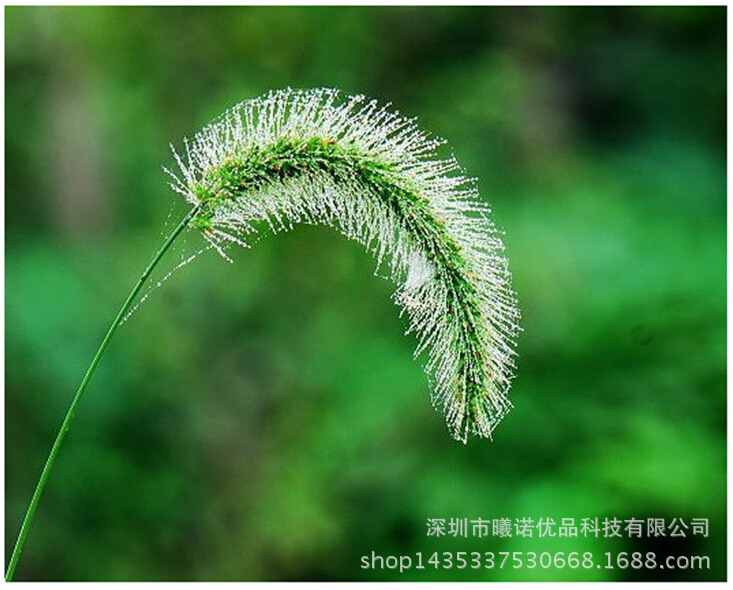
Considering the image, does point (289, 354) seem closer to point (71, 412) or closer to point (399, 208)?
point (399, 208)

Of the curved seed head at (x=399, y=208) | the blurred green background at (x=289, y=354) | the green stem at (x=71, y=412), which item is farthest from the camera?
the blurred green background at (x=289, y=354)

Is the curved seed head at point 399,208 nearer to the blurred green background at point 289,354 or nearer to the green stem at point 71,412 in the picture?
the green stem at point 71,412

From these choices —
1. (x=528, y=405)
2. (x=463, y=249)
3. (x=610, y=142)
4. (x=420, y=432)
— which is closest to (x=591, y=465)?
(x=528, y=405)

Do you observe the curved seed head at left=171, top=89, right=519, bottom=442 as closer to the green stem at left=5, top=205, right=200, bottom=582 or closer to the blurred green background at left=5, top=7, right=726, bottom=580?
the green stem at left=5, top=205, right=200, bottom=582

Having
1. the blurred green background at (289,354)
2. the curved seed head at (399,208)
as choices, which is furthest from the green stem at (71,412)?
the blurred green background at (289,354)

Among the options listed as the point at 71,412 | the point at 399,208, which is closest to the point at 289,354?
the point at 399,208

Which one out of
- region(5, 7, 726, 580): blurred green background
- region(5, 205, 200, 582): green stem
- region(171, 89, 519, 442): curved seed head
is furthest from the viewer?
region(5, 7, 726, 580): blurred green background

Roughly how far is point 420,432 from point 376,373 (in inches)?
16.1

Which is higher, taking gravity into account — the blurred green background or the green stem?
the blurred green background

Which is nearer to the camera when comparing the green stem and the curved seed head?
the green stem

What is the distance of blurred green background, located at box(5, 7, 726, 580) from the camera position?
5867 mm

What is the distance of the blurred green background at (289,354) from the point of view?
587cm

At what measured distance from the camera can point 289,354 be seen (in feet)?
20.3

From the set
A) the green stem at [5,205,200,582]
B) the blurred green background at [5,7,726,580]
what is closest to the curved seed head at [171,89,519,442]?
the green stem at [5,205,200,582]
